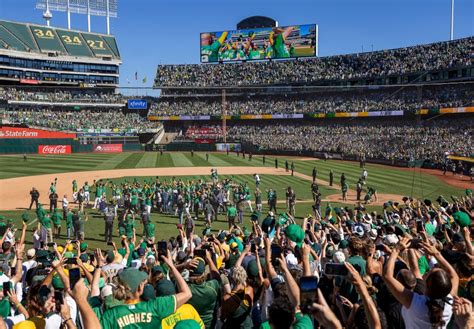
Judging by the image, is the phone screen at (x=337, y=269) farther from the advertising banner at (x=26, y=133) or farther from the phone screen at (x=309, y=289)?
the advertising banner at (x=26, y=133)

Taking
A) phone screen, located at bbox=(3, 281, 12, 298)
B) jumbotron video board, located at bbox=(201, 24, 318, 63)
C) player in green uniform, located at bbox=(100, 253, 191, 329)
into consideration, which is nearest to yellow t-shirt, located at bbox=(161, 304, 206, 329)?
player in green uniform, located at bbox=(100, 253, 191, 329)

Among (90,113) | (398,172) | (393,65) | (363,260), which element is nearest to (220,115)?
(90,113)

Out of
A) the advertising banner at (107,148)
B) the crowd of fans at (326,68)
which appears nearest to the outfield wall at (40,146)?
the advertising banner at (107,148)

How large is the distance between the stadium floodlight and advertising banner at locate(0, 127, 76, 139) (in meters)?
40.9

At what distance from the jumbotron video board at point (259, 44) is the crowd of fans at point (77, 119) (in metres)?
19.1

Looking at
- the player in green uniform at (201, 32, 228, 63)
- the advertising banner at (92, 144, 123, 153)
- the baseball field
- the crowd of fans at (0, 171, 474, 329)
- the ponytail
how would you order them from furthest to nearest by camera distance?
the player in green uniform at (201, 32, 228, 63) < the advertising banner at (92, 144, 123, 153) < the baseball field < the ponytail < the crowd of fans at (0, 171, 474, 329)

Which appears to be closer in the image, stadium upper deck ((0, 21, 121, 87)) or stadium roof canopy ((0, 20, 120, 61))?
stadium upper deck ((0, 21, 121, 87))

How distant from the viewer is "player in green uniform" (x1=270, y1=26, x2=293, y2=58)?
86350mm

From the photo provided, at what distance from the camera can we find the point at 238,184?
35.1 m

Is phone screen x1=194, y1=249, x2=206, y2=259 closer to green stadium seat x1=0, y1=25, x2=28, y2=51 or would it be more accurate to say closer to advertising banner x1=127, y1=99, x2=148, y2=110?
advertising banner x1=127, y1=99, x2=148, y2=110

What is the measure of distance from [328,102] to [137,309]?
77.5 meters

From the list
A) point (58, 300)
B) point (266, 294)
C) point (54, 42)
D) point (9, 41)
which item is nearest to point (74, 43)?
point (54, 42)

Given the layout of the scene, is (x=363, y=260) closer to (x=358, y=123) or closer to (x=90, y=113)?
(x=358, y=123)

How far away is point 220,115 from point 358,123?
87.3 feet
